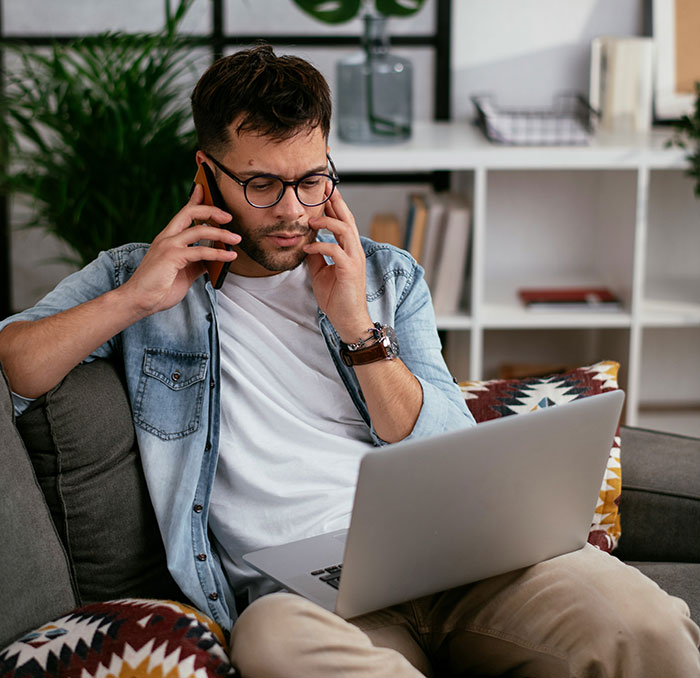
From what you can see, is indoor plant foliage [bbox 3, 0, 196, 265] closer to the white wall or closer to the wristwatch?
the white wall

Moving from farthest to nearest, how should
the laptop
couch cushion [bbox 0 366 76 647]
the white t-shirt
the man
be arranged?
the white t-shirt → the man → couch cushion [bbox 0 366 76 647] → the laptop

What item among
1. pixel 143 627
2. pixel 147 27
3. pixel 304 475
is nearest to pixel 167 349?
pixel 304 475

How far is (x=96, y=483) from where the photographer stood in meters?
1.50

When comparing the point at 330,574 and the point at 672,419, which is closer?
the point at 330,574

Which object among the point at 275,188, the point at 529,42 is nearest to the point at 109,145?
the point at 275,188

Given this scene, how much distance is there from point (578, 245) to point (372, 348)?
1.87 metres

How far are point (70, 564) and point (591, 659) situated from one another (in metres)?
0.75

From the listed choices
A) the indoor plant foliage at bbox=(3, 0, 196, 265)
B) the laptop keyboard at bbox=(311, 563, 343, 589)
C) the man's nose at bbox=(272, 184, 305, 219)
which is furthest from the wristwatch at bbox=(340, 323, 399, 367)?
the indoor plant foliage at bbox=(3, 0, 196, 265)

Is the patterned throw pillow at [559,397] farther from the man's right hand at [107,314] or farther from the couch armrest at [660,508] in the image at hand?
the man's right hand at [107,314]

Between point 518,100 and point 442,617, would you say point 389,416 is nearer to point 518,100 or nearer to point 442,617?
point 442,617

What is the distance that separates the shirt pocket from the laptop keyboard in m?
0.31

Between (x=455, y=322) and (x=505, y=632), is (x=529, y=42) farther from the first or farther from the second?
(x=505, y=632)

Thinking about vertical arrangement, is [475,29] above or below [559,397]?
above

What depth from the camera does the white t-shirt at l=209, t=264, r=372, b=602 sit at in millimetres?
1571
